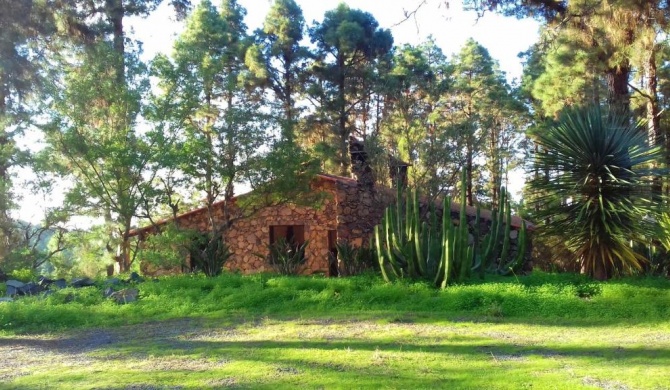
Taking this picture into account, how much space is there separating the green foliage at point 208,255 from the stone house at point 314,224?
252 centimetres

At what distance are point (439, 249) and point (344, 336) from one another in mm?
4528

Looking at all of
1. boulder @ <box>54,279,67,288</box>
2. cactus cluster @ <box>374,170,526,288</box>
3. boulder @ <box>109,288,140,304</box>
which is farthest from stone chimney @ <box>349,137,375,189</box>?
boulder @ <box>54,279,67,288</box>

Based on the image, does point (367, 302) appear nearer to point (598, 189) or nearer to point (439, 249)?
point (439, 249)

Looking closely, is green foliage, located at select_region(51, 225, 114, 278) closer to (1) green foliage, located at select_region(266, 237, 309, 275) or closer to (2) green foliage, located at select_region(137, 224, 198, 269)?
(2) green foliage, located at select_region(137, 224, 198, 269)

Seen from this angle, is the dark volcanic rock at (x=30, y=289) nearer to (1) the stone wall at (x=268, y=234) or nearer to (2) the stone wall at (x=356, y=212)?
(1) the stone wall at (x=268, y=234)

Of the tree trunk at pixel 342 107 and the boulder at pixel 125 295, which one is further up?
the tree trunk at pixel 342 107

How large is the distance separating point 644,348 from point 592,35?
8.34 m

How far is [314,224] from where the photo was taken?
720 inches

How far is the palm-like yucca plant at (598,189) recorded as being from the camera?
1080cm

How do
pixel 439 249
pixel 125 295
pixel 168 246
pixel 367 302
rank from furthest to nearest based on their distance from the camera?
1. pixel 168 246
2. pixel 439 249
3. pixel 125 295
4. pixel 367 302

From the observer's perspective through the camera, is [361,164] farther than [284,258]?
Yes

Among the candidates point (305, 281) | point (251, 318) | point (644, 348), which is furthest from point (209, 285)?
point (644, 348)

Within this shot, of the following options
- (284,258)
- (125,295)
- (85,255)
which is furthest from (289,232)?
(125,295)

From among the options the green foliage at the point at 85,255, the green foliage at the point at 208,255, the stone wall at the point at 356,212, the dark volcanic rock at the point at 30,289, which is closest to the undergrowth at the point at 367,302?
the dark volcanic rock at the point at 30,289
